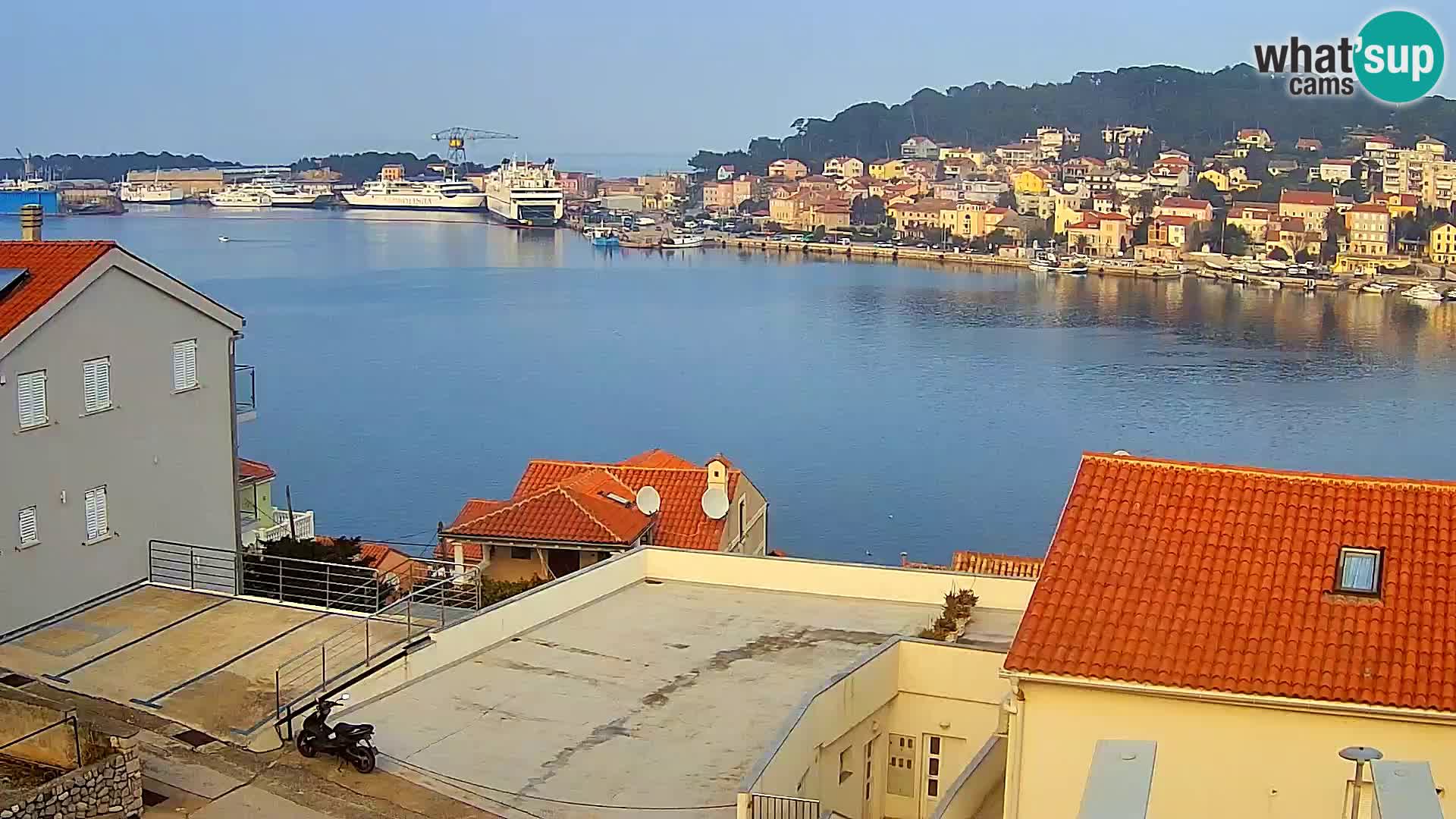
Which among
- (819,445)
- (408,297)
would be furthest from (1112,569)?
(408,297)

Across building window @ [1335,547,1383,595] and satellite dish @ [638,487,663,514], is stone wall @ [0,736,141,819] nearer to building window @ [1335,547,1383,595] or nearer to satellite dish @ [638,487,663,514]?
building window @ [1335,547,1383,595]

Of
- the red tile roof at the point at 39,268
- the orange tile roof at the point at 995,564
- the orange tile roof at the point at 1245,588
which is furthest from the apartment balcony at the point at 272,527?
the orange tile roof at the point at 1245,588

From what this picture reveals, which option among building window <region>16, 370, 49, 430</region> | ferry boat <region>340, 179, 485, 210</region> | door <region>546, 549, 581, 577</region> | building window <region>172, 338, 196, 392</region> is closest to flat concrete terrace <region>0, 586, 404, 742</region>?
building window <region>16, 370, 49, 430</region>

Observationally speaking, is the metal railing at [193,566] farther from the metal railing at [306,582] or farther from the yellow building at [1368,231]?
the yellow building at [1368,231]

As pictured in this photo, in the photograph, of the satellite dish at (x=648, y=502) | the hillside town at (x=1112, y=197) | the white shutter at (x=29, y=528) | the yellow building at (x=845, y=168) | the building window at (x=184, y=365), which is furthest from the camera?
the yellow building at (x=845, y=168)

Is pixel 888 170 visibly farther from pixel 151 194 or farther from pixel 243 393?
pixel 243 393

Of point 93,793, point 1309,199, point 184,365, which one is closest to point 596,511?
point 184,365

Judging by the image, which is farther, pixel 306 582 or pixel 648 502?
pixel 648 502
